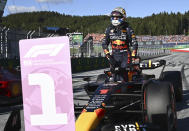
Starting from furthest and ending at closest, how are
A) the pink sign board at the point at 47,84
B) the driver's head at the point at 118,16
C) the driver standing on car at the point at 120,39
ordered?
1. the driver standing on car at the point at 120,39
2. the driver's head at the point at 118,16
3. the pink sign board at the point at 47,84

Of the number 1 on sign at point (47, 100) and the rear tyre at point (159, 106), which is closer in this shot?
the number 1 on sign at point (47, 100)

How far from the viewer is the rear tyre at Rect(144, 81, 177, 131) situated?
313 centimetres

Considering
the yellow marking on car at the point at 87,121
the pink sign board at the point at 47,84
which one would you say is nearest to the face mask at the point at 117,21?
the yellow marking on car at the point at 87,121

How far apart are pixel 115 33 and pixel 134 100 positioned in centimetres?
169

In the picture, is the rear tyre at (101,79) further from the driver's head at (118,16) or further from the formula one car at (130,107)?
the formula one car at (130,107)

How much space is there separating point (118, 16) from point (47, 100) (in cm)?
307

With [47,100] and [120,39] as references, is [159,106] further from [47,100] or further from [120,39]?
[120,39]

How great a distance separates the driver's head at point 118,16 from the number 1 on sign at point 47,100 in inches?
118

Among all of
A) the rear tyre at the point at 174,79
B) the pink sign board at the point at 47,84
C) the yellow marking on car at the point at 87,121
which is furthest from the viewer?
the rear tyre at the point at 174,79

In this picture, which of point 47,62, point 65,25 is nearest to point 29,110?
point 47,62

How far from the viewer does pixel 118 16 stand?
16.3 ft

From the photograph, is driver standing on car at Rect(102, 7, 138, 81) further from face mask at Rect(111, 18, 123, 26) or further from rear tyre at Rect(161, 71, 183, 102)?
rear tyre at Rect(161, 71, 183, 102)

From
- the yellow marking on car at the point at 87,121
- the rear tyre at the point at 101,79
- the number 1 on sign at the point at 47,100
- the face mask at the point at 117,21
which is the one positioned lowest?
the yellow marking on car at the point at 87,121

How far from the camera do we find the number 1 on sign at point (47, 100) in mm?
2203
